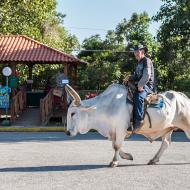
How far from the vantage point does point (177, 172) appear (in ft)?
31.1

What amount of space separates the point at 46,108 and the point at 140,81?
1412cm

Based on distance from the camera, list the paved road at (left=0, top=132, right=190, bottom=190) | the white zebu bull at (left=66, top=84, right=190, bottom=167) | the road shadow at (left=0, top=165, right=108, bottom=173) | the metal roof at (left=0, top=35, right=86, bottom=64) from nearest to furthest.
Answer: the paved road at (left=0, top=132, right=190, bottom=190), the road shadow at (left=0, top=165, right=108, bottom=173), the white zebu bull at (left=66, top=84, right=190, bottom=167), the metal roof at (left=0, top=35, right=86, bottom=64)

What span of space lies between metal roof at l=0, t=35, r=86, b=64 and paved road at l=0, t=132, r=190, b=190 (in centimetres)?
1114

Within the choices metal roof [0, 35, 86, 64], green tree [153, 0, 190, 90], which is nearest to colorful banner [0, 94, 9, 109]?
metal roof [0, 35, 86, 64]

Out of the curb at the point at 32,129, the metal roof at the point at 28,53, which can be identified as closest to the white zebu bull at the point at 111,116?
the curb at the point at 32,129

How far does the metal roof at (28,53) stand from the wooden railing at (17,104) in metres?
1.68

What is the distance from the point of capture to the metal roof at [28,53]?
25125 millimetres

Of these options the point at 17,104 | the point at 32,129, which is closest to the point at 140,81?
the point at 32,129

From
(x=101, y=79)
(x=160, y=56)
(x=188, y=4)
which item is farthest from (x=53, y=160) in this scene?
(x=101, y=79)

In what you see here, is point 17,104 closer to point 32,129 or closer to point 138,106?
point 32,129

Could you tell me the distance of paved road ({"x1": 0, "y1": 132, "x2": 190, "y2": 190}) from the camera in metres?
8.34

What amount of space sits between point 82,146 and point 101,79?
24.9 meters

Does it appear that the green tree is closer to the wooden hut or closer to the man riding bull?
the wooden hut

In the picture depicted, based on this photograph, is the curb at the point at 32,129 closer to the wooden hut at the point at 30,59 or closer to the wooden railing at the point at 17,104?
the wooden hut at the point at 30,59
